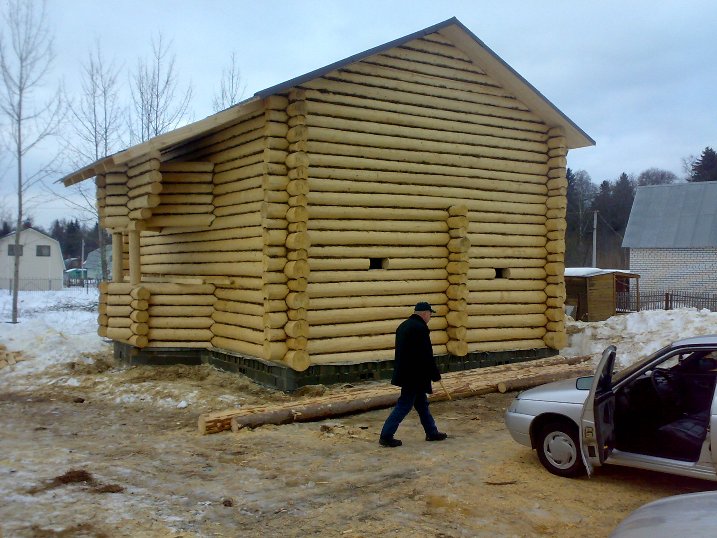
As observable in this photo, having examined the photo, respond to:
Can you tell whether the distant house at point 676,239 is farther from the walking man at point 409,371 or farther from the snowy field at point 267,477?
the walking man at point 409,371

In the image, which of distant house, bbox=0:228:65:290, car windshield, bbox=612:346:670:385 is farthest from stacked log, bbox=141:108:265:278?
distant house, bbox=0:228:65:290

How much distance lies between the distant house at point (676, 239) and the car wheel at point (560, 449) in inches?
1250

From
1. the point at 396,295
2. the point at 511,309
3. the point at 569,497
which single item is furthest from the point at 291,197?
the point at 569,497

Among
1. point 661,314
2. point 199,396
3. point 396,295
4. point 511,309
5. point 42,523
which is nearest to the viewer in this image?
point 42,523

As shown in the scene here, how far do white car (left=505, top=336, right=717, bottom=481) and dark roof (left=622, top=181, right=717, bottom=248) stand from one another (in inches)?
1240

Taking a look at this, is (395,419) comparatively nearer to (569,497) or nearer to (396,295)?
(569,497)

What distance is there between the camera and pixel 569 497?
6.02 meters

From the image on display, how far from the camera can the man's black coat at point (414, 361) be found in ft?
25.9

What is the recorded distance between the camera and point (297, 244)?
10.7 m

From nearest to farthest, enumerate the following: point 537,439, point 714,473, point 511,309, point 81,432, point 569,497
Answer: point 714,473 → point 569,497 → point 537,439 → point 81,432 → point 511,309

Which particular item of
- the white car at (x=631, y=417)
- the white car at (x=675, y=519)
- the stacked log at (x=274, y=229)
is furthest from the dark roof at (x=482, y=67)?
the white car at (x=675, y=519)

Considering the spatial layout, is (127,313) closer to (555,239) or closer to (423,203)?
(423,203)

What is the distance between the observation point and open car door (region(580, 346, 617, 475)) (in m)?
6.18

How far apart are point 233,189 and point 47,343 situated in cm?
617
